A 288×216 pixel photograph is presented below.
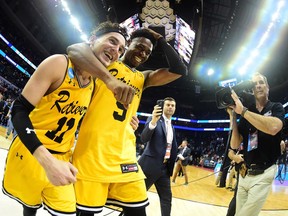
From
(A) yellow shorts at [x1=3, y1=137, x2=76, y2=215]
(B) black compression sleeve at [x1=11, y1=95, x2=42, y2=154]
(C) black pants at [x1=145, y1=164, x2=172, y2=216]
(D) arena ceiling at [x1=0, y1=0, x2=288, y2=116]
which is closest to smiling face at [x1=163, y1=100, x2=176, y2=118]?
(C) black pants at [x1=145, y1=164, x2=172, y2=216]

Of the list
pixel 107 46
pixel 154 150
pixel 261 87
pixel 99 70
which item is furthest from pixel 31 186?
pixel 261 87

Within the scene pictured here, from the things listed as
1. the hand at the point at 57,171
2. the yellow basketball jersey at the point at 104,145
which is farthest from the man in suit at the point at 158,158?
the hand at the point at 57,171

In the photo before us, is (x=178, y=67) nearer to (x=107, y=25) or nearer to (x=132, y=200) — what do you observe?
(x=107, y=25)

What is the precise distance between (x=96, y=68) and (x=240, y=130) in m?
2.03

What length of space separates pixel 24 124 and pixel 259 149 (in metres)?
2.07

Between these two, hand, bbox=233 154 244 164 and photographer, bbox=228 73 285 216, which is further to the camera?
hand, bbox=233 154 244 164

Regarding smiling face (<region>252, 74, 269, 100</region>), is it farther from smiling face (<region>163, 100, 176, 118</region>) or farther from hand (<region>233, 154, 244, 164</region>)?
smiling face (<region>163, 100, 176, 118</region>)

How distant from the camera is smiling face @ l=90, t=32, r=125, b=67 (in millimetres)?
1550

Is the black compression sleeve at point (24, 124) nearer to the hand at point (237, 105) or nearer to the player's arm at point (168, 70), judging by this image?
the player's arm at point (168, 70)

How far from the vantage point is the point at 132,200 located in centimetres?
164

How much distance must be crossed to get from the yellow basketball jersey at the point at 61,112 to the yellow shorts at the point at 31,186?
0.50 feet

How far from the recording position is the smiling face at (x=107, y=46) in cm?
155

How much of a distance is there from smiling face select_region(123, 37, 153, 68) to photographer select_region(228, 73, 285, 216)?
908mm

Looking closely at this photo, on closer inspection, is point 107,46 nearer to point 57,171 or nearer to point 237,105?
point 57,171
